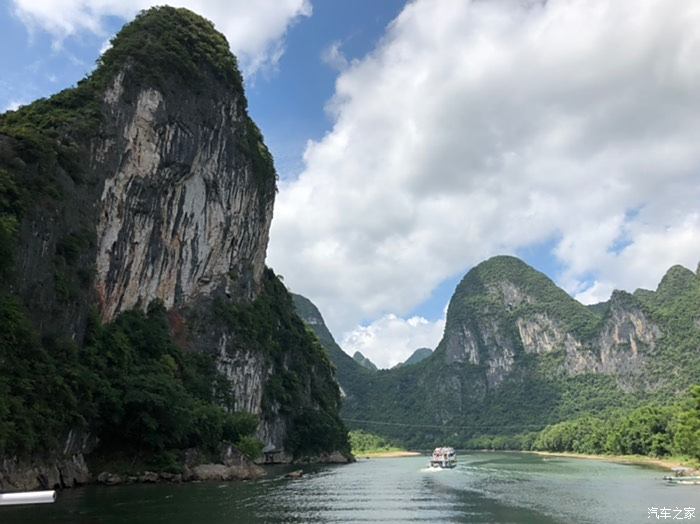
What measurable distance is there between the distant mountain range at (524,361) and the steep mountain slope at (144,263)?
250ft

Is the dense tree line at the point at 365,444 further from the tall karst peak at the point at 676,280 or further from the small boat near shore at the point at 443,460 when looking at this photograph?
the tall karst peak at the point at 676,280

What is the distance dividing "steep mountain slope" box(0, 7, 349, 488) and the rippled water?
4.76 meters

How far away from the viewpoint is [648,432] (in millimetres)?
66250

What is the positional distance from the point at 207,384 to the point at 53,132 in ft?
71.5

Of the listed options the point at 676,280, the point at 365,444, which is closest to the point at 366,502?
the point at 365,444

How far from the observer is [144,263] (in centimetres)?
4606

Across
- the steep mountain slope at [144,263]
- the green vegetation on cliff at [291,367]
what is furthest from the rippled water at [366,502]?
the green vegetation on cliff at [291,367]

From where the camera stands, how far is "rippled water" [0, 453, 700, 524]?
20.7 m

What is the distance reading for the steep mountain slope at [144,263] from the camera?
29.4 m

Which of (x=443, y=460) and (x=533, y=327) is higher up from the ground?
(x=533, y=327)

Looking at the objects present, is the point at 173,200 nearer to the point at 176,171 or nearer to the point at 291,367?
the point at 176,171

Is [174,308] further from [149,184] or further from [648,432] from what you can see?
[648,432]

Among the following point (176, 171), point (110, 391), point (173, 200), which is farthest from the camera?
point (173, 200)

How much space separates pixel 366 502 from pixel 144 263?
2722cm
